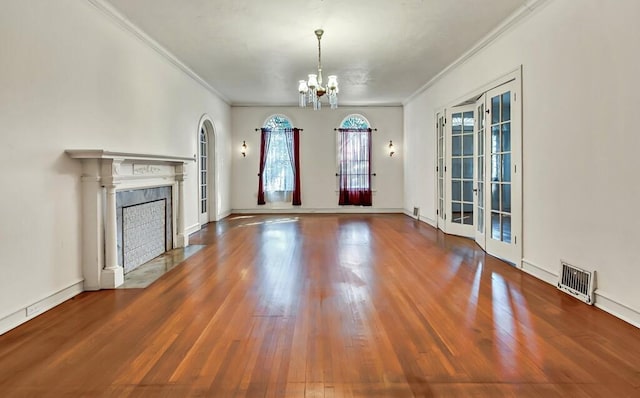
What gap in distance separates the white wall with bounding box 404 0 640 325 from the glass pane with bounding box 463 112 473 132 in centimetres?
152

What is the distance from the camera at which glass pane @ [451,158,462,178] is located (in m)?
6.73

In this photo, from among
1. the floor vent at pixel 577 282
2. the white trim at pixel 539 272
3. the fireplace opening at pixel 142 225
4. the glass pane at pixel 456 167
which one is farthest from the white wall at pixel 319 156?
the floor vent at pixel 577 282

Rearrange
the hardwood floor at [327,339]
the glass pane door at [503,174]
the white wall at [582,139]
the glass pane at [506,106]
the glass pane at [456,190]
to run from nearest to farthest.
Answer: the hardwood floor at [327,339]
the white wall at [582,139]
the glass pane door at [503,174]
the glass pane at [506,106]
the glass pane at [456,190]

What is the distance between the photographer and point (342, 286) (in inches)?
152

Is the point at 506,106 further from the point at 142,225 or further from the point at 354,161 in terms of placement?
the point at 354,161

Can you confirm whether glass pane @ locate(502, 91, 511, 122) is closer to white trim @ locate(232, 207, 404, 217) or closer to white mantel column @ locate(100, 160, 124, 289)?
white mantel column @ locate(100, 160, 124, 289)

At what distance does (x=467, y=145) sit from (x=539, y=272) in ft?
9.79

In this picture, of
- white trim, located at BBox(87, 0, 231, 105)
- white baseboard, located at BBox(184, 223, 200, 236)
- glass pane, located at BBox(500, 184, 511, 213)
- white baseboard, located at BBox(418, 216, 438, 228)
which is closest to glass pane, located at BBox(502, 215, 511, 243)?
glass pane, located at BBox(500, 184, 511, 213)

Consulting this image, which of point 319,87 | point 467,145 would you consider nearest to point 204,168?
point 319,87

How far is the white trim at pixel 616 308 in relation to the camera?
9.25 feet

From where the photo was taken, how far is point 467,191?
659cm

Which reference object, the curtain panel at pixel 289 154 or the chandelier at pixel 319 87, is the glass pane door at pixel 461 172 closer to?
the chandelier at pixel 319 87

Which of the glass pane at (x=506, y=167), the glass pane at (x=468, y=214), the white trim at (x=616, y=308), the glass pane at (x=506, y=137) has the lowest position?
the white trim at (x=616, y=308)

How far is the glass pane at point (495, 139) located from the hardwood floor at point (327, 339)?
1.69 metres
